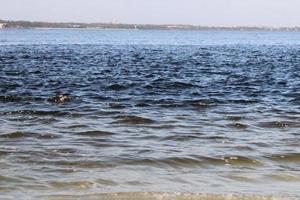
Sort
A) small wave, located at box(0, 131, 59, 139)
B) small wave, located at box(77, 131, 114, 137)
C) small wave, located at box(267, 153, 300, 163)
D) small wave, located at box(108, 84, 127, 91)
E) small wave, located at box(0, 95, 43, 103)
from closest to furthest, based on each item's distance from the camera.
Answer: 1. small wave, located at box(267, 153, 300, 163)
2. small wave, located at box(0, 131, 59, 139)
3. small wave, located at box(77, 131, 114, 137)
4. small wave, located at box(0, 95, 43, 103)
5. small wave, located at box(108, 84, 127, 91)

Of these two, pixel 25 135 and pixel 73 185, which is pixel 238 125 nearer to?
pixel 25 135

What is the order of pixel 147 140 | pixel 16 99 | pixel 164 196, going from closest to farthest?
pixel 164 196, pixel 147 140, pixel 16 99

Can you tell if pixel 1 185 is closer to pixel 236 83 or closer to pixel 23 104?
pixel 23 104

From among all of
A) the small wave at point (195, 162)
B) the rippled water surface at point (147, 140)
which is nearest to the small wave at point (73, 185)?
the rippled water surface at point (147, 140)

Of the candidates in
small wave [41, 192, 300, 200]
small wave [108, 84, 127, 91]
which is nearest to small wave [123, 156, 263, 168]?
small wave [41, 192, 300, 200]

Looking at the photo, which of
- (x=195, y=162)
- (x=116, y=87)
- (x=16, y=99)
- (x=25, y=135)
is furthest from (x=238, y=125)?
(x=116, y=87)

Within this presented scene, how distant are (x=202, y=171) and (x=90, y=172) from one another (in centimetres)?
178

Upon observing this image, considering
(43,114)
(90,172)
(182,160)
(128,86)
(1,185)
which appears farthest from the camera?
(128,86)

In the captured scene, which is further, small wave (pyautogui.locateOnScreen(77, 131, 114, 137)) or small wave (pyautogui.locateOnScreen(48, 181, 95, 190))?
small wave (pyautogui.locateOnScreen(77, 131, 114, 137))

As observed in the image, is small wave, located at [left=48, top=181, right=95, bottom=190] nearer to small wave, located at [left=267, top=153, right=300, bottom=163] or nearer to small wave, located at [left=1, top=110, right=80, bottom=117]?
small wave, located at [left=267, top=153, right=300, bottom=163]

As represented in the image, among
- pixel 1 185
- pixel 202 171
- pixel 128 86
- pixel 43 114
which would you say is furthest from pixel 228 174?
pixel 128 86

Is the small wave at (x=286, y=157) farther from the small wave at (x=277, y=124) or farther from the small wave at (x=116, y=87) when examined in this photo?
the small wave at (x=116, y=87)

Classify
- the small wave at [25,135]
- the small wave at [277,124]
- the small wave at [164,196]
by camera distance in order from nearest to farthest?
the small wave at [164,196] → the small wave at [25,135] → the small wave at [277,124]

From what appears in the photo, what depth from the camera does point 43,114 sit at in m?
14.4
